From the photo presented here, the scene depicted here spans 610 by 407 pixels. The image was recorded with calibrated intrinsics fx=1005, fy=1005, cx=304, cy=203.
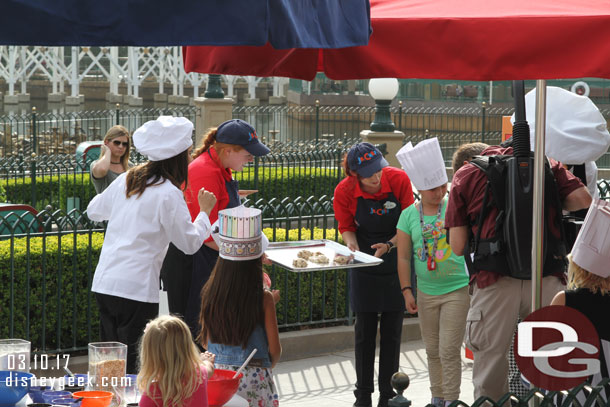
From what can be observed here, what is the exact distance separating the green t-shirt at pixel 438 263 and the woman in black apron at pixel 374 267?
1.05 ft

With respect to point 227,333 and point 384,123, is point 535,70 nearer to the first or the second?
point 227,333

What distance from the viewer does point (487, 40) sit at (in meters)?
4.11

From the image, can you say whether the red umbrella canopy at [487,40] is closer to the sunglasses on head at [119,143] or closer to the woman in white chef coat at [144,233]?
the woman in white chef coat at [144,233]

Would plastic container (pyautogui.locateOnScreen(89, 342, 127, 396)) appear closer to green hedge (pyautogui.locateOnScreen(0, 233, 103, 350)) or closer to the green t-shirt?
the green t-shirt

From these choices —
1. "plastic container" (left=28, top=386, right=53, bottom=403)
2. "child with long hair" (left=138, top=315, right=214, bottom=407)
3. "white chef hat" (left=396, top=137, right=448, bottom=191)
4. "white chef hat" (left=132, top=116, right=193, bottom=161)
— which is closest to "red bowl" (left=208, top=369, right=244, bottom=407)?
"child with long hair" (left=138, top=315, right=214, bottom=407)

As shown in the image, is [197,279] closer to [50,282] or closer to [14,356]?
[14,356]

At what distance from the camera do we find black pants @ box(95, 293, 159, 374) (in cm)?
545

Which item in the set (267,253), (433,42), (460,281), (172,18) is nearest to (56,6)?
(172,18)

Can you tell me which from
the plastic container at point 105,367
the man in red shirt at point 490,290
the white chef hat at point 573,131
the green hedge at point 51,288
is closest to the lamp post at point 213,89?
the green hedge at point 51,288

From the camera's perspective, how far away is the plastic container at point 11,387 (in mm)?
3881

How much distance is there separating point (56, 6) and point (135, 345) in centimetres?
285

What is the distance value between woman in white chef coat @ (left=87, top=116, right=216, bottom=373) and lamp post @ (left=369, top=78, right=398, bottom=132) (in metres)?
9.45

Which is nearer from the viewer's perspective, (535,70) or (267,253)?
(535,70)

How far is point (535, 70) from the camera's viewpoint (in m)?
4.04
